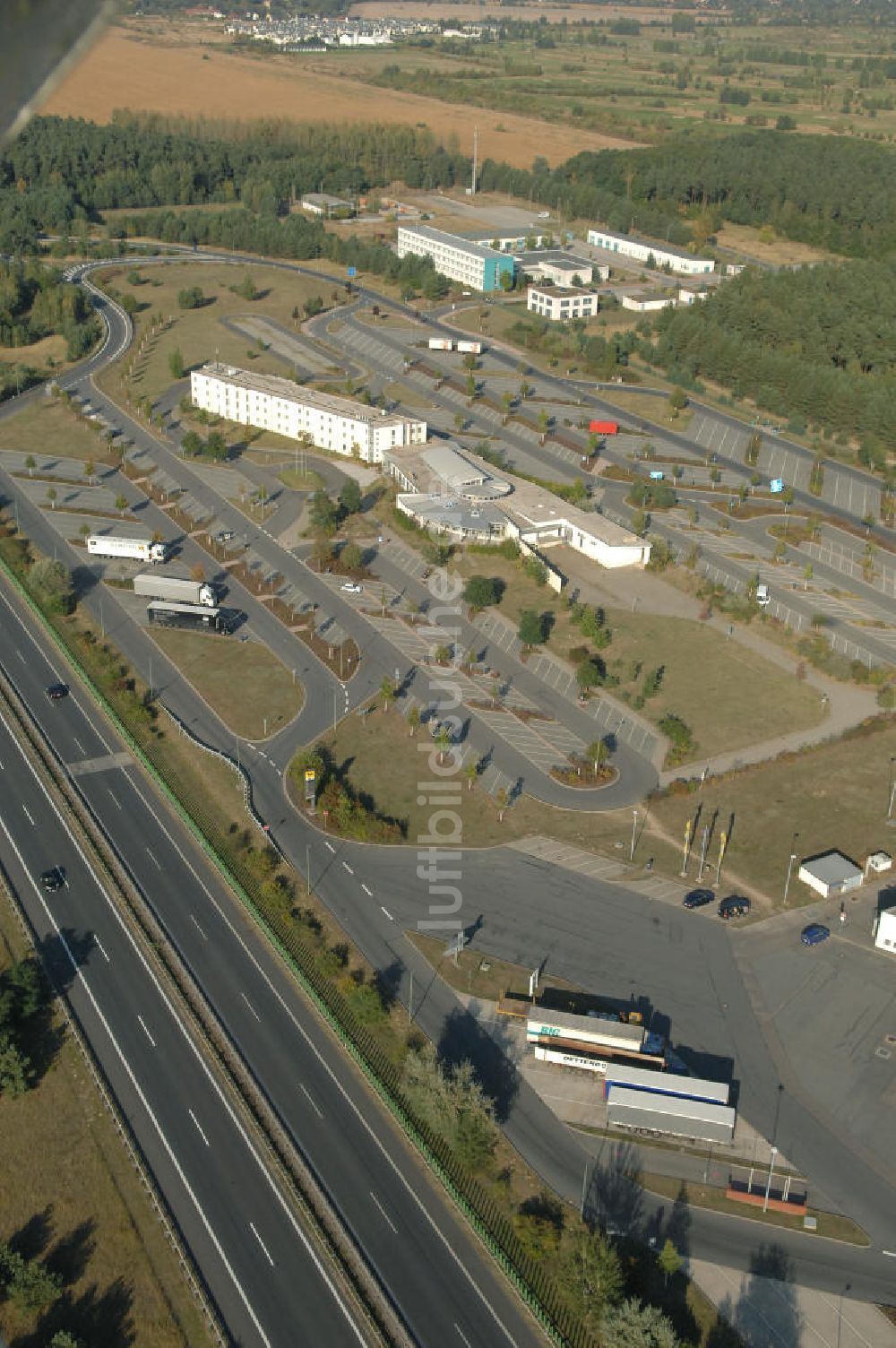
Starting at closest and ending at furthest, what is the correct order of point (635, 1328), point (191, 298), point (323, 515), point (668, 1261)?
1. point (635, 1328)
2. point (668, 1261)
3. point (323, 515)
4. point (191, 298)

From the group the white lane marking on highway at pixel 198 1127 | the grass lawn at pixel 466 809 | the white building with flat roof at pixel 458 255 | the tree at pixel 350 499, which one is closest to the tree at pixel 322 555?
the tree at pixel 350 499

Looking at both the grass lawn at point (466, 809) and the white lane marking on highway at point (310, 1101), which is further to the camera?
the grass lawn at point (466, 809)

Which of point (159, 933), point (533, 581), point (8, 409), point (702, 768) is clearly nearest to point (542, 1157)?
point (159, 933)

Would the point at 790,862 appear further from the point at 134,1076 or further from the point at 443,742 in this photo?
the point at 134,1076

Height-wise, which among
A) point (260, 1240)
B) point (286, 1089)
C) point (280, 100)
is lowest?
point (260, 1240)

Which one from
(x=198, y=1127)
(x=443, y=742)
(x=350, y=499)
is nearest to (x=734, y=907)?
(x=443, y=742)

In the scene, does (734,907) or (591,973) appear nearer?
(591,973)

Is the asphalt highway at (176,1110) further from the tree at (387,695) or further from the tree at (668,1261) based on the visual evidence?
the tree at (387,695)
